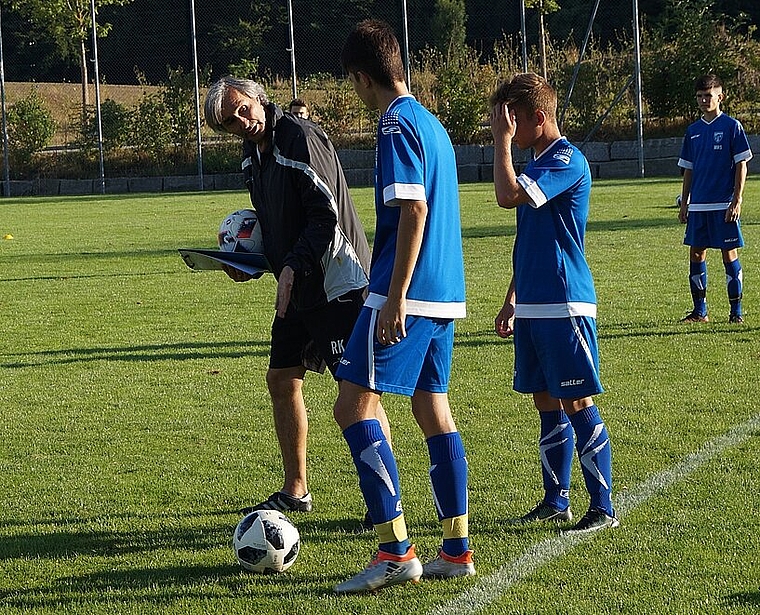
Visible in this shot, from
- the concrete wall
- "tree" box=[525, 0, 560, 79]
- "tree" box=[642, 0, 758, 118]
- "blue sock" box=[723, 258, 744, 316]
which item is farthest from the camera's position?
"tree" box=[525, 0, 560, 79]

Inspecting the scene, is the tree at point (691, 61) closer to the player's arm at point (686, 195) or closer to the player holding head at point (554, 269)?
the player's arm at point (686, 195)

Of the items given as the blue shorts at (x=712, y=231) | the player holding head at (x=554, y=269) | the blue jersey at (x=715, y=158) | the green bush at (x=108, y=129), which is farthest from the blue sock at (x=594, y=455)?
the green bush at (x=108, y=129)

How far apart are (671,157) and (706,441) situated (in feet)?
93.6

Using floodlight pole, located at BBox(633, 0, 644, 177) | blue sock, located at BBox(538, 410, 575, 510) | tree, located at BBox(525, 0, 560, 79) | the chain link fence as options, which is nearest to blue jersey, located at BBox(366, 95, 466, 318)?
blue sock, located at BBox(538, 410, 575, 510)

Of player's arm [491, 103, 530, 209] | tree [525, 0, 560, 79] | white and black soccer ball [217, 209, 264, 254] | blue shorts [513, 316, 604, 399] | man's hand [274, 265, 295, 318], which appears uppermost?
tree [525, 0, 560, 79]

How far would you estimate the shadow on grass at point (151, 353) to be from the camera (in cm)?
861

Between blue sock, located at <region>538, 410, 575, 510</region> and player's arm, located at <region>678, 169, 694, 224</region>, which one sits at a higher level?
player's arm, located at <region>678, 169, 694, 224</region>

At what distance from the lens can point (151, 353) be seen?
8.83 meters

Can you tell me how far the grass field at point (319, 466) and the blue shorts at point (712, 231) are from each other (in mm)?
639

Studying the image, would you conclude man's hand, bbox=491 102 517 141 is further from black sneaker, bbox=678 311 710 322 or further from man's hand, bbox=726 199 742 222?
black sneaker, bbox=678 311 710 322

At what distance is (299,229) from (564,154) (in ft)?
3.66

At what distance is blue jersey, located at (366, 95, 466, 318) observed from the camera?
12.1 ft

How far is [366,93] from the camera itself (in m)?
3.85

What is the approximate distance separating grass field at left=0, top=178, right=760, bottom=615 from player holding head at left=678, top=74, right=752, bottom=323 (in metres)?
0.33
